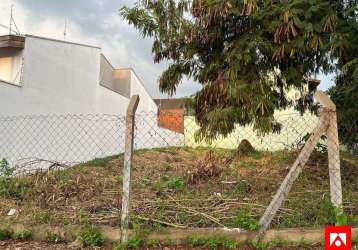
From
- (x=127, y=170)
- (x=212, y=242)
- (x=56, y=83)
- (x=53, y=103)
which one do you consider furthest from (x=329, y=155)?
(x=56, y=83)

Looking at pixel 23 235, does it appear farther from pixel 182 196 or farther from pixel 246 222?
pixel 246 222

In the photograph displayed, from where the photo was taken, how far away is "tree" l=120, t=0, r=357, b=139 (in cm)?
505

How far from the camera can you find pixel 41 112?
12000 millimetres

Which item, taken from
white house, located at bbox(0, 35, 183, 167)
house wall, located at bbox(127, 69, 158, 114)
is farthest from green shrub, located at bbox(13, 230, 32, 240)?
house wall, located at bbox(127, 69, 158, 114)

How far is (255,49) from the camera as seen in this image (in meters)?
5.34

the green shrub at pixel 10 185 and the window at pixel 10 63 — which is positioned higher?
the window at pixel 10 63

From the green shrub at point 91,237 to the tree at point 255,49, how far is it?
222 cm

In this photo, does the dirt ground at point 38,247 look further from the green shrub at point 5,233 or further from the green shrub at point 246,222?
the green shrub at point 246,222

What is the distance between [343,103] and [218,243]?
3236mm

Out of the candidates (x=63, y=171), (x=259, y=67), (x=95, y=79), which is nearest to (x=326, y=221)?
(x=259, y=67)

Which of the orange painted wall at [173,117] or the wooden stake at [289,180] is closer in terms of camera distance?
the wooden stake at [289,180]

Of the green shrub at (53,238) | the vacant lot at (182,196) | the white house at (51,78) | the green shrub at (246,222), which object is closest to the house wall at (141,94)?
the white house at (51,78)

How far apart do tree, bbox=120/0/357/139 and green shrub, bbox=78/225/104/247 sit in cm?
222

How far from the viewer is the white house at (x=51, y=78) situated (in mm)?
11305
